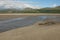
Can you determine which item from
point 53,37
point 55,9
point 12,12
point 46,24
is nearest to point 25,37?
point 53,37

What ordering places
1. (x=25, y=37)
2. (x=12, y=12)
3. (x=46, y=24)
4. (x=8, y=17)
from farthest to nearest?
(x=12, y=12) → (x=8, y=17) → (x=46, y=24) → (x=25, y=37)

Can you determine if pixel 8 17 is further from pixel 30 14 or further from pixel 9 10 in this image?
pixel 30 14

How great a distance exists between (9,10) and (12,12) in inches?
2.0

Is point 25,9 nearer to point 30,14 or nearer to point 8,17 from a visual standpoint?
point 30,14

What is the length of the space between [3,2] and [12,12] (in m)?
0.19

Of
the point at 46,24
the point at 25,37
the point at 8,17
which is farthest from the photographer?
the point at 8,17

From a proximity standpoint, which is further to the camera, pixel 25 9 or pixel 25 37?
pixel 25 9

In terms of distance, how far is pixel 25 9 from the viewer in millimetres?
1864

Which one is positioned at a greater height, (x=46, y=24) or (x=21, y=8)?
(x=21, y=8)

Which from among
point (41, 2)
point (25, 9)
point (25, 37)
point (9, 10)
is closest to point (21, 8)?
point (25, 9)

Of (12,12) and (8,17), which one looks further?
(12,12)

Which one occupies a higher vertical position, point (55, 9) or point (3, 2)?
point (3, 2)

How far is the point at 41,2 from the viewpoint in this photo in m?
1.87

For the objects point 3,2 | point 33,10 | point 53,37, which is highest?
point 3,2
